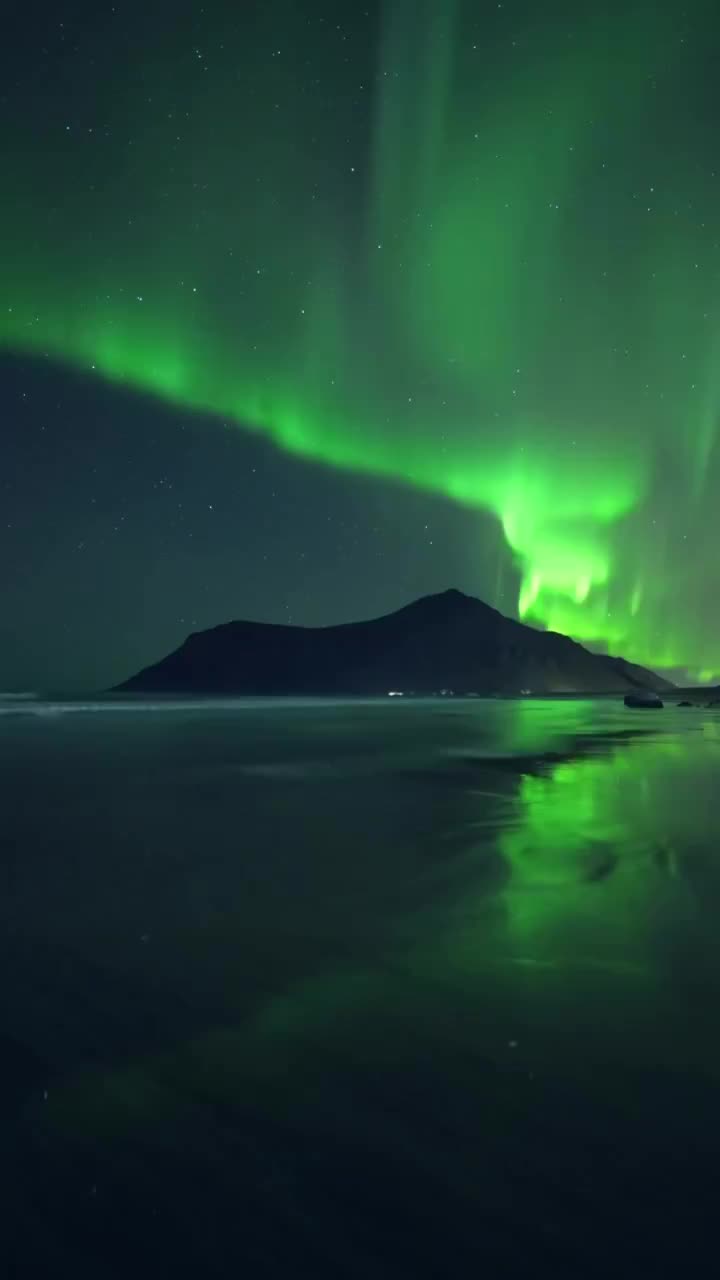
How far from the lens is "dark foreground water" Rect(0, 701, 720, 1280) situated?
12.8 ft

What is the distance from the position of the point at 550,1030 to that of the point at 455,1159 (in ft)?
6.40

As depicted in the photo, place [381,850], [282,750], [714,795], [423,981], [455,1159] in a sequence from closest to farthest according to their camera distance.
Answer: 1. [455,1159]
2. [423,981]
3. [381,850]
4. [714,795]
5. [282,750]

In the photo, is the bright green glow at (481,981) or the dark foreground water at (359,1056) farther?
the bright green glow at (481,981)

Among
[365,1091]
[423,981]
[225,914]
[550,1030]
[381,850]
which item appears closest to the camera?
[365,1091]

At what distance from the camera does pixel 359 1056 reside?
5746mm

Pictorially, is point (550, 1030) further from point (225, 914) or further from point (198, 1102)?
point (225, 914)

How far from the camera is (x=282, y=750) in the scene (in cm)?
3522

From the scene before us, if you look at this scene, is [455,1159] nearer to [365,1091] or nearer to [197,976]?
[365,1091]

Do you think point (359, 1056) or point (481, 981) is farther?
point (481, 981)

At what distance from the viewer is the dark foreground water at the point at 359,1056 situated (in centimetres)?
389

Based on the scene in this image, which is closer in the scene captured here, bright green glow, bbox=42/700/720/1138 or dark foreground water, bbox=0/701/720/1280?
dark foreground water, bbox=0/701/720/1280

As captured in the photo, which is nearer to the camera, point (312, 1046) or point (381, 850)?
point (312, 1046)

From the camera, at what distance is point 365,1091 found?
17.1 ft

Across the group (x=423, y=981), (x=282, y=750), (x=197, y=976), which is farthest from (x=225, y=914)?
(x=282, y=750)
